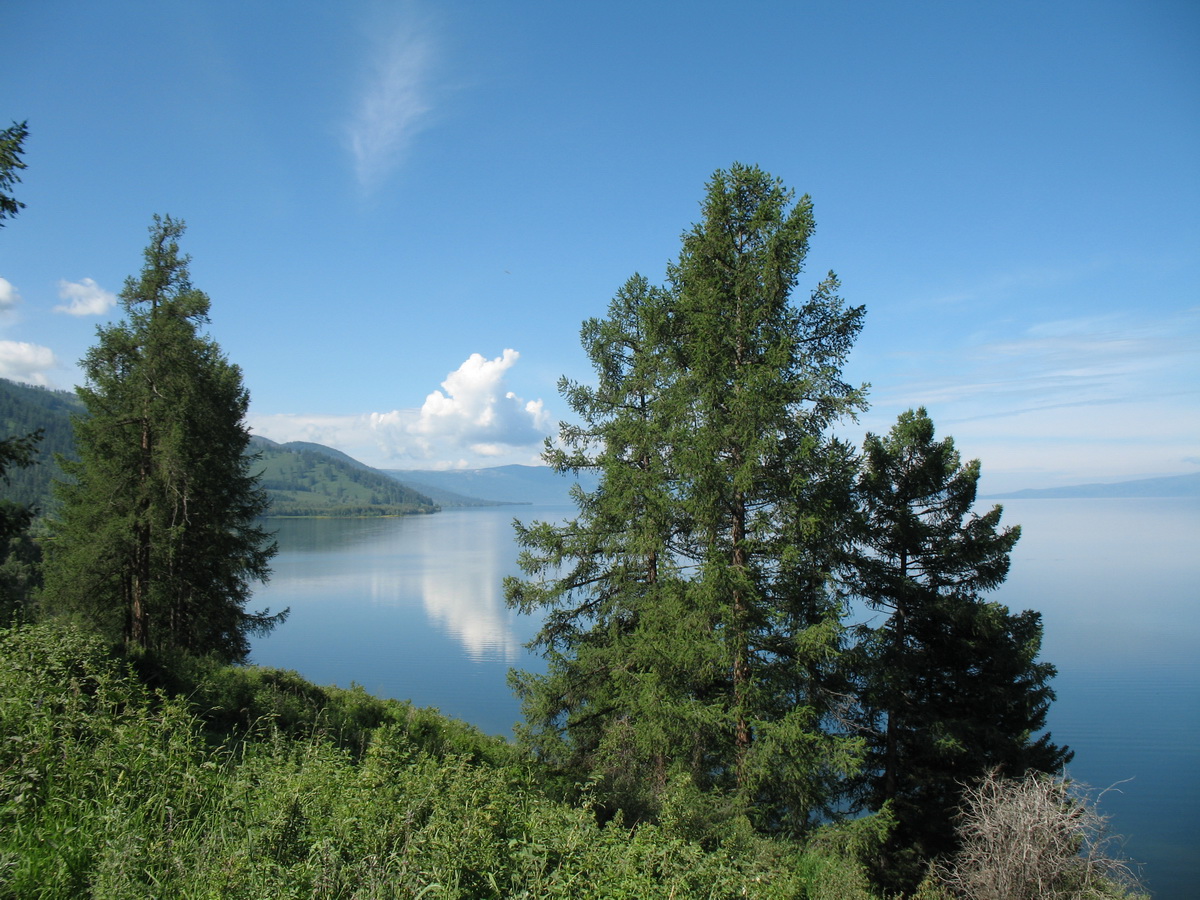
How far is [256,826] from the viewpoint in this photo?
10.9ft

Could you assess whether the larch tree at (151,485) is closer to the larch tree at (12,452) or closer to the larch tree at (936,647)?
the larch tree at (12,452)

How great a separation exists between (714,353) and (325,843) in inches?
311

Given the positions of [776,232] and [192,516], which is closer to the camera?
[776,232]

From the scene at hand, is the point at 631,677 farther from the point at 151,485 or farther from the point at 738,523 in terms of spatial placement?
the point at 151,485

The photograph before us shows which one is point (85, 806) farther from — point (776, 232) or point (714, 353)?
point (776, 232)

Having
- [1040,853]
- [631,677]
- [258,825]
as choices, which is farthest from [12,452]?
[1040,853]

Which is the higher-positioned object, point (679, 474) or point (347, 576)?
point (679, 474)

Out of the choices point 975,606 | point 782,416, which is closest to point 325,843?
point 782,416

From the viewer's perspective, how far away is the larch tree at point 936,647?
11.9m

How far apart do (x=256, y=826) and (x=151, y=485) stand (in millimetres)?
13491

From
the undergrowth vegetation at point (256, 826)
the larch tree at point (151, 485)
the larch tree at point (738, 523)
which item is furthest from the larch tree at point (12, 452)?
the larch tree at point (738, 523)

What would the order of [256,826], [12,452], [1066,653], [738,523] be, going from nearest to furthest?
[256,826], [12,452], [738,523], [1066,653]

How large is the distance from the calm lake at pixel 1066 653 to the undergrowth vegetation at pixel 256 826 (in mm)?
11700

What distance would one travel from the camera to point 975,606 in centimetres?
1212
